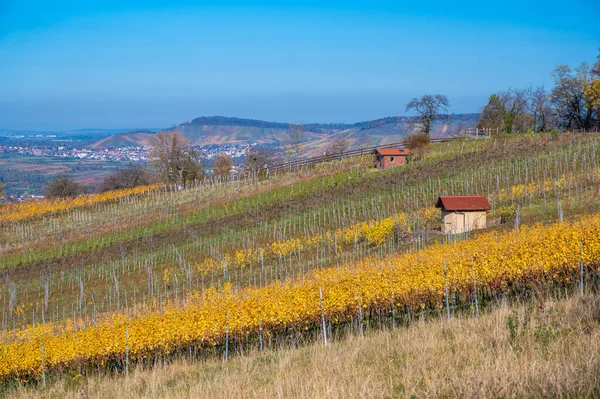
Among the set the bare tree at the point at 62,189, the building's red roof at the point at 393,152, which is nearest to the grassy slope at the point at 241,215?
the building's red roof at the point at 393,152

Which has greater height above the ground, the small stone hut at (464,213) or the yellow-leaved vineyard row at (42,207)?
the small stone hut at (464,213)

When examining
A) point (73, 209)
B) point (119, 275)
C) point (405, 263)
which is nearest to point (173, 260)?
point (119, 275)

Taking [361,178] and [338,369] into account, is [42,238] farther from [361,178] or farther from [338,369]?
[338,369]

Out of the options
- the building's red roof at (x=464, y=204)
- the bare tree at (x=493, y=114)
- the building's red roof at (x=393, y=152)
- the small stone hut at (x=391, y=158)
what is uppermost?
the bare tree at (x=493, y=114)

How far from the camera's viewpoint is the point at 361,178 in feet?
174

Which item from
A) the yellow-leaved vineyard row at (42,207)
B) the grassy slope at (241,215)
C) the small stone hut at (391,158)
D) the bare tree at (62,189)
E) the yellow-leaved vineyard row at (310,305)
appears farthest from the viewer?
the bare tree at (62,189)

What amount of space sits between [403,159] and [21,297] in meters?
35.9

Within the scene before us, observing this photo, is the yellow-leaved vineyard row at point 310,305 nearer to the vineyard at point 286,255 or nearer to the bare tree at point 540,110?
the vineyard at point 286,255

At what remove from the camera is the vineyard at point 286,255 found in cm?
1750

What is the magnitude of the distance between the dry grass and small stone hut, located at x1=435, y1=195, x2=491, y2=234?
18.7 metres

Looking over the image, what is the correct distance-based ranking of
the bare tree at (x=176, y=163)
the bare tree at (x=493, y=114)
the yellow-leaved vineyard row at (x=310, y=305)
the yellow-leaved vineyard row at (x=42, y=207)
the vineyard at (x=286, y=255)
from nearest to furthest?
the yellow-leaved vineyard row at (x=310, y=305), the vineyard at (x=286, y=255), the yellow-leaved vineyard row at (x=42, y=207), the bare tree at (x=493, y=114), the bare tree at (x=176, y=163)

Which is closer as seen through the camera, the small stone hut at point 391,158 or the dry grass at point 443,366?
the dry grass at point 443,366

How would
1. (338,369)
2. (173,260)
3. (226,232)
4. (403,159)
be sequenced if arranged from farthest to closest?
(403,159)
(226,232)
(173,260)
(338,369)

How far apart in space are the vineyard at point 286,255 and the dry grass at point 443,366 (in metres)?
3.44
